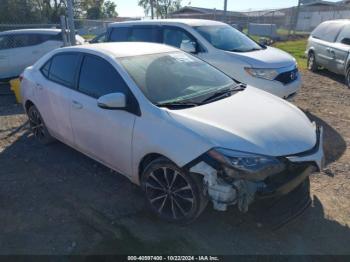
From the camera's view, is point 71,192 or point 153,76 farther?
point 71,192

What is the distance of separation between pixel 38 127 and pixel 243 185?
3.86m

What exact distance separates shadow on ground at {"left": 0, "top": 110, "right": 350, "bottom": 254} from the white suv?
3.16 m

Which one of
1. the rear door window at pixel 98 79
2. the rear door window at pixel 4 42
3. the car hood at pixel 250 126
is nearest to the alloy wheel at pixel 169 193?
the car hood at pixel 250 126

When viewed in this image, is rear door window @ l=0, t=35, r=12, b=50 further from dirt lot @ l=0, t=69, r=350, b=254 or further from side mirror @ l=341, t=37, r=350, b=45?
side mirror @ l=341, t=37, r=350, b=45

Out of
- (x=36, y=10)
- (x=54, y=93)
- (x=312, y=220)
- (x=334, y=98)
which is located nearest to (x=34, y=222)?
(x=54, y=93)

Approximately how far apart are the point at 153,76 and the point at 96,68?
30.2 inches

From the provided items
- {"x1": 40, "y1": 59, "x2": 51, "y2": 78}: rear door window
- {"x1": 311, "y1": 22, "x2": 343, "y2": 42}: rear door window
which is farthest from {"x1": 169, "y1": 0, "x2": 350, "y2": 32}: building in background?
{"x1": 40, "y1": 59, "x2": 51, "y2": 78}: rear door window

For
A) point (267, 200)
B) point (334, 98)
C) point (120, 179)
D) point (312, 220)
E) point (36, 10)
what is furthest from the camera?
point (36, 10)

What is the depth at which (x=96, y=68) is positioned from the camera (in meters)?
4.09

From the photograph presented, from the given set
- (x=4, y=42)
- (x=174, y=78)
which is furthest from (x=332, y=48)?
(x=4, y=42)

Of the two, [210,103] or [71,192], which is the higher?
[210,103]

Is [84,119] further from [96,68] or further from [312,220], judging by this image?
[312,220]

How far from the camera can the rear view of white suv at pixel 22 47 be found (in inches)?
382

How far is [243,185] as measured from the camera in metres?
2.97
